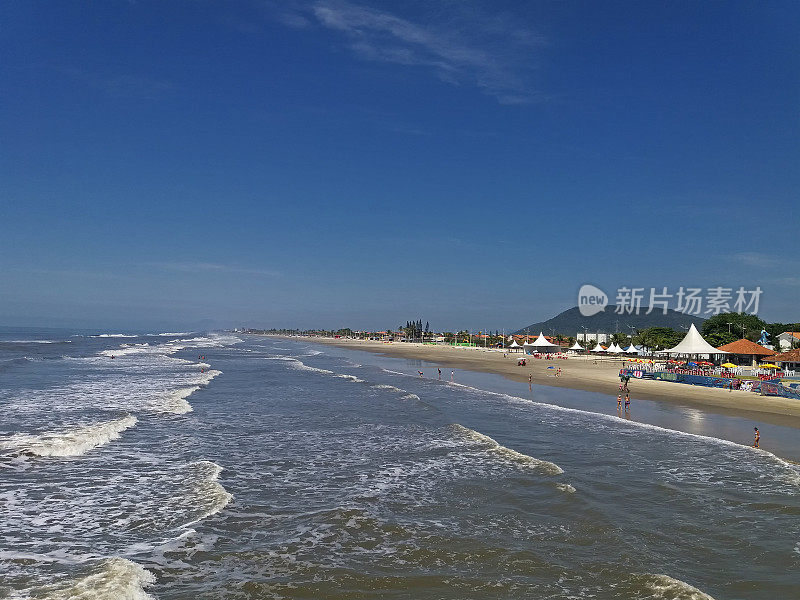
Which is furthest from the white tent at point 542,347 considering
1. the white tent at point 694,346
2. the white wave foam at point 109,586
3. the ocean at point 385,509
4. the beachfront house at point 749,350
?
the white wave foam at point 109,586

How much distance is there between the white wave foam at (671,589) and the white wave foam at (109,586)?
25.6ft

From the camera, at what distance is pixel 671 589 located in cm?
887

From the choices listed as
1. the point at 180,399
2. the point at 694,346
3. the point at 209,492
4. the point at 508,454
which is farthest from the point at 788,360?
the point at 209,492

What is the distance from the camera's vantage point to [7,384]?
37.5 meters

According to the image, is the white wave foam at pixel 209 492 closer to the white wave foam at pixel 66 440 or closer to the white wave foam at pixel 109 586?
the white wave foam at pixel 109 586

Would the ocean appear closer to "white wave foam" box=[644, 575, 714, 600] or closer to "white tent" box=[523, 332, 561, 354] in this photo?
"white wave foam" box=[644, 575, 714, 600]

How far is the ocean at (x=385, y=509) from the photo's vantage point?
922 cm

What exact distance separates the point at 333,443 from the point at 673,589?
1310 centimetres

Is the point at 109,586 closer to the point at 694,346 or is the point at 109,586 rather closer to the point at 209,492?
the point at 209,492

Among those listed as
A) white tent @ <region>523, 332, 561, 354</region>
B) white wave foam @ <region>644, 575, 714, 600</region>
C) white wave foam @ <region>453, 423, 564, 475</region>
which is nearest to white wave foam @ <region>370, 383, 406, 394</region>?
white wave foam @ <region>453, 423, 564, 475</region>

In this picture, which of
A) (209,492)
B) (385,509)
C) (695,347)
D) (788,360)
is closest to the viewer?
(385,509)

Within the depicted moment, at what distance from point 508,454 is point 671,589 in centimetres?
975

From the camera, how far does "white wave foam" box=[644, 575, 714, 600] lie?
858 cm

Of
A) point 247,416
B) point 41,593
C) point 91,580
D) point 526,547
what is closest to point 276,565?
point 91,580
